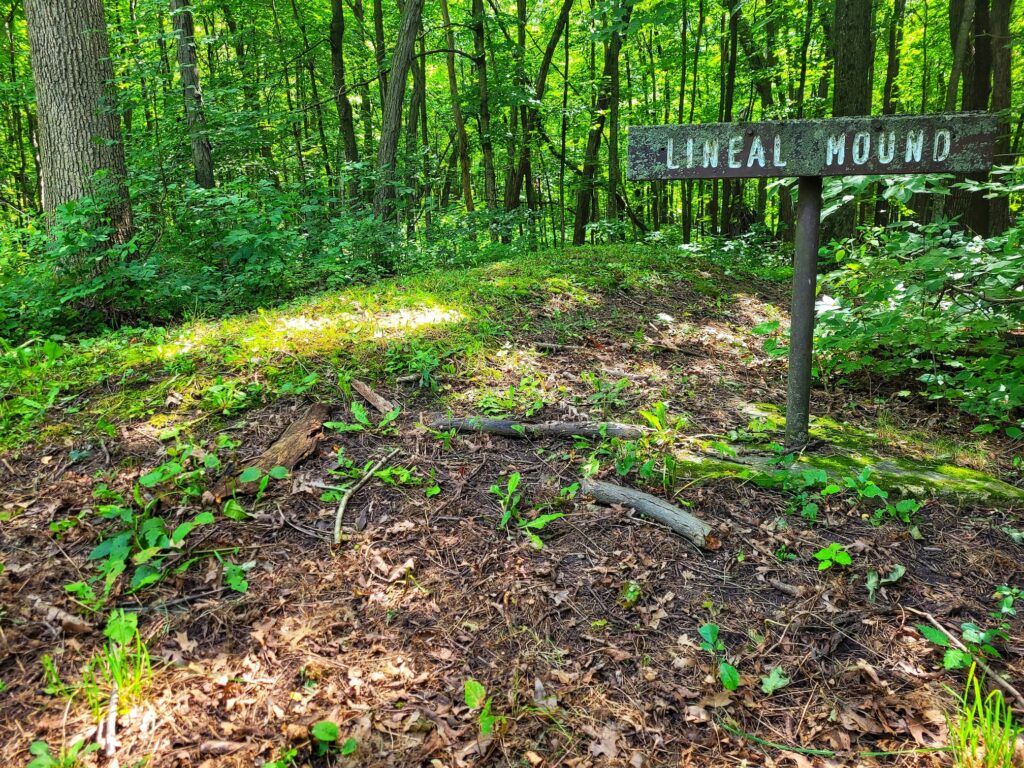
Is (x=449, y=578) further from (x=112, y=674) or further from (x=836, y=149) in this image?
(x=836, y=149)

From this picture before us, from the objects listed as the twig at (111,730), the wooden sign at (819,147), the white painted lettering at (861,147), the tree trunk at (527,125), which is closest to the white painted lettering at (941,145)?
the wooden sign at (819,147)

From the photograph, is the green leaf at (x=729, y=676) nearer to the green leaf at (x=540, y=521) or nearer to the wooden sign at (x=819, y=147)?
the green leaf at (x=540, y=521)

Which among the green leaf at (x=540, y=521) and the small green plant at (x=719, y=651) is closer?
the small green plant at (x=719, y=651)

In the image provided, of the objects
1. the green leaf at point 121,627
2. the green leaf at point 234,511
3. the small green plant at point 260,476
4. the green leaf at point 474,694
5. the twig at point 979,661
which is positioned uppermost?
the small green plant at point 260,476

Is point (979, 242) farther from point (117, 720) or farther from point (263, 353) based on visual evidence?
point (117, 720)

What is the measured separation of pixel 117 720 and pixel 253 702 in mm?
408

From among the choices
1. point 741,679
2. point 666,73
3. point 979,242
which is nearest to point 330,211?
point 979,242

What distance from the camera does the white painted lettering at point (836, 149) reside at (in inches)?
119

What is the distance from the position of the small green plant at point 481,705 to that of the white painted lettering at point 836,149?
2993 mm

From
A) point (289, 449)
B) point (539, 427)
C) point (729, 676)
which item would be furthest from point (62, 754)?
point (539, 427)

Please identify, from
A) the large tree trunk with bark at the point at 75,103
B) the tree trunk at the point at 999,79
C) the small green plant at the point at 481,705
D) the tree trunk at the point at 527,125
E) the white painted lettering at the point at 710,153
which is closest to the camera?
the small green plant at the point at 481,705

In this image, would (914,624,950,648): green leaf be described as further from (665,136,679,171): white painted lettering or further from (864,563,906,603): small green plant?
(665,136,679,171): white painted lettering

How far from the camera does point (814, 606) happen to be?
245cm

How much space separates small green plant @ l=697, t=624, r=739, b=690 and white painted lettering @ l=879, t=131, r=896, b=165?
7.96ft
